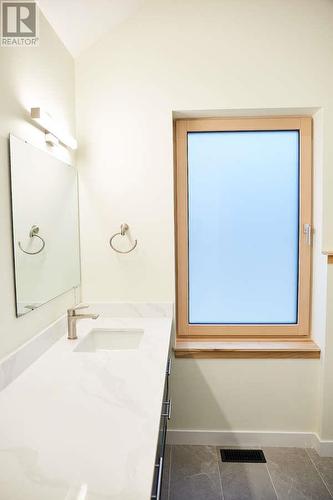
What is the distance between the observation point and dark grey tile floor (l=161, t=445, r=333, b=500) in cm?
176

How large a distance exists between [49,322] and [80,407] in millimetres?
702

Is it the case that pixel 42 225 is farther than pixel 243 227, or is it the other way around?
pixel 243 227

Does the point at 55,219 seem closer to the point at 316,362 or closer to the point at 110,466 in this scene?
the point at 110,466

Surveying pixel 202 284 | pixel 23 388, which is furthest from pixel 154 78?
pixel 23 388

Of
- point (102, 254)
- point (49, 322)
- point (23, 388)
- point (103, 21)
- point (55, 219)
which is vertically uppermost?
point (103, 21)

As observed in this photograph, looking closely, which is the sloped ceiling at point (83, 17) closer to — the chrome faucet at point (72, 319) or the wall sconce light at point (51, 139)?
the wall sconce light at point (51, 139)

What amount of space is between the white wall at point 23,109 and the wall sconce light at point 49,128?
40 millimetres

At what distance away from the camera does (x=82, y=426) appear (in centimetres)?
97

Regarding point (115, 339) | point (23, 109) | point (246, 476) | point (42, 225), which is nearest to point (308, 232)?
point (115, 339)

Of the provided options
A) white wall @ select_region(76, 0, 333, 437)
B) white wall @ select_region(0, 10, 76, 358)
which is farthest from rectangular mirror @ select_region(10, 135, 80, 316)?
white wall @ select_region(76, 0, 333, 437)

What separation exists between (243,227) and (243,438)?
4.40 ft

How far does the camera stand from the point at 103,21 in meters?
1.89

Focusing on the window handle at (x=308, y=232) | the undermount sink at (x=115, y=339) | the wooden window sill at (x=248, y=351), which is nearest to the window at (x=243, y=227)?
the window handle at (x=308, y=232)

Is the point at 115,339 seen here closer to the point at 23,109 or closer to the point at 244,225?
the point at 244,225
